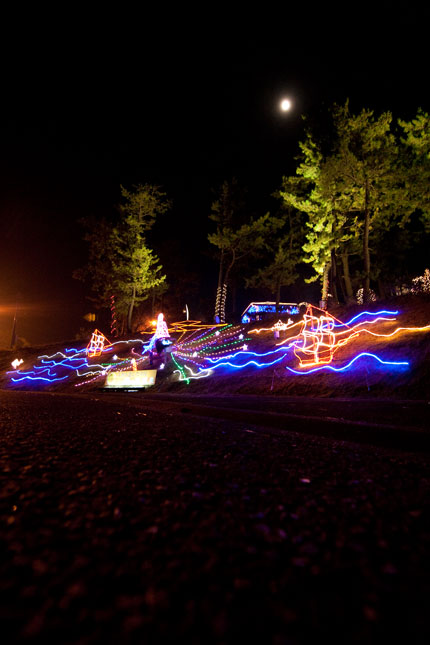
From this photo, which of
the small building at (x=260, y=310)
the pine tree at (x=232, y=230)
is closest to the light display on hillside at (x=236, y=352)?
the pine tree at (x=232, y=230)

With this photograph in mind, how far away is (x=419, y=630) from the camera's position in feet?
1.86

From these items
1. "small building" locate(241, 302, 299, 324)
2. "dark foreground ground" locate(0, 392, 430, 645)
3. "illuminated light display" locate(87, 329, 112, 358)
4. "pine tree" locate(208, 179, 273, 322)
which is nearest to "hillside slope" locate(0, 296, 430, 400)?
"illuminated light display" locate(87, 329, 112, 358)

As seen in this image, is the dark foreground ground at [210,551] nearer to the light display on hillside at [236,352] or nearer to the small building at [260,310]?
the light display on hillside at [236,352]

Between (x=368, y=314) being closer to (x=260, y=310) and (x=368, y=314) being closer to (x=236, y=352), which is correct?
(x=236, y=352)

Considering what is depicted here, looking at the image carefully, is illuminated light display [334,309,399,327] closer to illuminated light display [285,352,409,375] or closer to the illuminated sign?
illuminated light display [285,352,409,375]

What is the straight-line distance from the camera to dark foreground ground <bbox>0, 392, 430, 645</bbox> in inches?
22.3

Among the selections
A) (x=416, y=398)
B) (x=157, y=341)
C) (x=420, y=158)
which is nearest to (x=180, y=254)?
(x=157, y=341)

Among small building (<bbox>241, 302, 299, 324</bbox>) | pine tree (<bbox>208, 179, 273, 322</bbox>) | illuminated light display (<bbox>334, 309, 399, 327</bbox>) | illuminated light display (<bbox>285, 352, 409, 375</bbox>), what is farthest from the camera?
small building (<bbox>241, 302, 299, 324</bbox>)

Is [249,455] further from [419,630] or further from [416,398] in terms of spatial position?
[416,398]

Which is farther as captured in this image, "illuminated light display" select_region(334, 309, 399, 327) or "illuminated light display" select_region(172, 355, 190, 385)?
"illuminated light display" select_region(172, 355, 190, 385)

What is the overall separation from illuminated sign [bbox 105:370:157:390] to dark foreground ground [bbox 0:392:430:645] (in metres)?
11.3

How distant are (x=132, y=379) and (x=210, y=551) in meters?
12.8

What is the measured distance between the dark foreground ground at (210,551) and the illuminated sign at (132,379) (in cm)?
1130

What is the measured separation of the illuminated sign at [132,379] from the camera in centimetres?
1262
